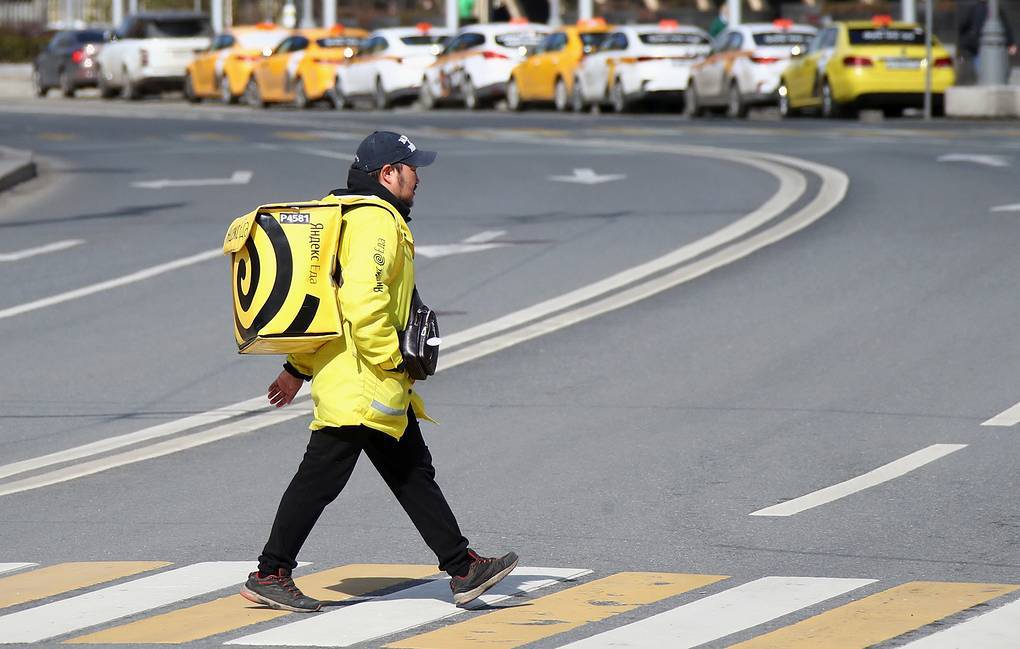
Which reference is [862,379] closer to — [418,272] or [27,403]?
[27,403]

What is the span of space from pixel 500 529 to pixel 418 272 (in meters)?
7.65

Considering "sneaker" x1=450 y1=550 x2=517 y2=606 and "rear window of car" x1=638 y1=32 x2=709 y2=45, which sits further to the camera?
"rear window of car" x1=638 y1=32 x2=709 y2=45

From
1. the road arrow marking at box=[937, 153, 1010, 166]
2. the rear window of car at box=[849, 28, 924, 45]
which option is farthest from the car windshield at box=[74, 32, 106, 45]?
the road arrow marking at box=[937, 153, 1010, 166]

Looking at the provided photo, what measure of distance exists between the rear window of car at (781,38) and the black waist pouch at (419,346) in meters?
30.6

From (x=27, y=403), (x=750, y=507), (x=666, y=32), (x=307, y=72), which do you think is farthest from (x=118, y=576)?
(x=307, y=72)

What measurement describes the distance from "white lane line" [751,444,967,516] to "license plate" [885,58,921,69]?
2515 centimetres

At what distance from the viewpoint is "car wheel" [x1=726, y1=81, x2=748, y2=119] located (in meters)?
36.2

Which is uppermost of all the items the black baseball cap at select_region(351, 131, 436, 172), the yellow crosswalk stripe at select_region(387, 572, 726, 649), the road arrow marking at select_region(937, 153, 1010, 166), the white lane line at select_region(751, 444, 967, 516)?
the black baseball cap at select_region(351, 131, 436, 172)

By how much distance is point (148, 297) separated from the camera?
1467 cm

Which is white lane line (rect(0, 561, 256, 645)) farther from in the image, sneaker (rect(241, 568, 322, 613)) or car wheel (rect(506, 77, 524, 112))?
car wheel (rect(506, 77, 524, 112))

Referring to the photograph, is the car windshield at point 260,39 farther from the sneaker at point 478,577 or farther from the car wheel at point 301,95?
the sneaker at point 478,577

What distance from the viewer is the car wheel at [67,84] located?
55.1 metres

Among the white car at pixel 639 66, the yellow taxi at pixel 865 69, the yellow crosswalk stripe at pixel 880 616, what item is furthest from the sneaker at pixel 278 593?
the white car at pixel 639 66

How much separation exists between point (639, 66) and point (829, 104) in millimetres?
4420
